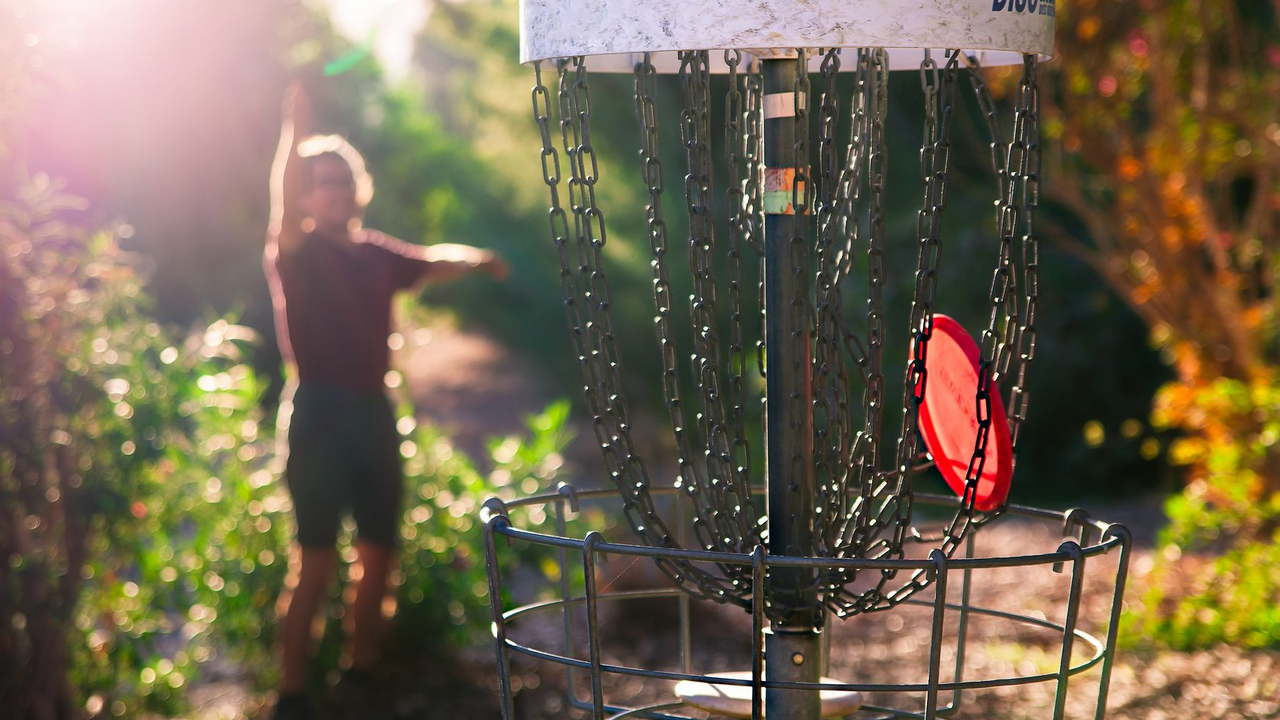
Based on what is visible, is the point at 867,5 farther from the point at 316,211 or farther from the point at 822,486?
the point at 316,211

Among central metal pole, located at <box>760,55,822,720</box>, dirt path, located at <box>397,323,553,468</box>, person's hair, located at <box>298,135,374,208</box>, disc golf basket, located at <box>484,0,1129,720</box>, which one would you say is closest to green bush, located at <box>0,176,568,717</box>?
person's hair, located at <box>298,135,374,208</box>

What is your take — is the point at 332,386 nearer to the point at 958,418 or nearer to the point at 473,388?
the point at 958,418

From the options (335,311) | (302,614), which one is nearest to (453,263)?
(335,311)

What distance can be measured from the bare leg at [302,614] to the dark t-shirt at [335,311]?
0.55 meters

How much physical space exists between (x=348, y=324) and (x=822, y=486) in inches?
105

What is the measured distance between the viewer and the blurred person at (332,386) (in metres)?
3.96

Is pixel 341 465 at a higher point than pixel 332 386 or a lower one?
lower

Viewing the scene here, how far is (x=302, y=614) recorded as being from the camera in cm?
392

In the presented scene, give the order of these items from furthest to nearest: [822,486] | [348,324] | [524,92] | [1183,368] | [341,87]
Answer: [341,87]
[524,92]
[1183,368]
[348,324]
[822,486]

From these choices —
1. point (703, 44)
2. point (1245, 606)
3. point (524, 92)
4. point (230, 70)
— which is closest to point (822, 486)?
point (703, 44)

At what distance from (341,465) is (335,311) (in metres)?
0.48

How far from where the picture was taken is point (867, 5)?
1.27 metres

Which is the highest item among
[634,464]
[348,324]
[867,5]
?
[867,5]

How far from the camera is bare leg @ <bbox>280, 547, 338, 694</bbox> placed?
3.92 metres
